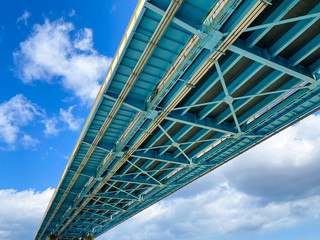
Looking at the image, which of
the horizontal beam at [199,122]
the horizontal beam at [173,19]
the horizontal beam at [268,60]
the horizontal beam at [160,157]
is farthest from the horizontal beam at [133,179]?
the horizontal beam at [173,19]

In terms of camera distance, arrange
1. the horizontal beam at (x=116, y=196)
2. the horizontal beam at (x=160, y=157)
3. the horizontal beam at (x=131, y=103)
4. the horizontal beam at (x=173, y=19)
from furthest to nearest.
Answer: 1. the horizontal beam at (x=116, y=196)
2. the horizontal beam at (x=160, y=157)
3. the horizontal beam at (x=131, y=103)
4. the horizontal beam at (x=173, y=19)

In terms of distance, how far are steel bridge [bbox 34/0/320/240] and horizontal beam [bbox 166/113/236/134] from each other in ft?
0.30

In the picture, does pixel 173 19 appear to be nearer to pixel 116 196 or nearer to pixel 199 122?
pixel 199 122

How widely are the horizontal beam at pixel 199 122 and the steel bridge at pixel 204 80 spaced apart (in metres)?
0.09

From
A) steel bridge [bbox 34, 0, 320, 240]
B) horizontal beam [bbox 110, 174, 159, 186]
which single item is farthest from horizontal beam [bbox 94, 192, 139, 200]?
steel bridge [bbox 34, 0, 320, 240]

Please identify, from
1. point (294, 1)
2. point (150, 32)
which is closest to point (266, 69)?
point (294, 1)

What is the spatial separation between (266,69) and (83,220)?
157 feet

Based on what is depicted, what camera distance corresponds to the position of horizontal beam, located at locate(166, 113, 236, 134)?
1677 centimetres

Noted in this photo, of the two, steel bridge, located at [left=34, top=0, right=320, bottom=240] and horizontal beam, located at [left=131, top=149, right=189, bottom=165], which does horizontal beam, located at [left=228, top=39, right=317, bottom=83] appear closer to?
steel bridge, located at [left=34, top=0, right=320, bottom=240]

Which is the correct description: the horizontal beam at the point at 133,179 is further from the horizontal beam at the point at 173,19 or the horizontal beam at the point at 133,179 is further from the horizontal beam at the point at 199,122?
the horizontal beam at the point at 173,19

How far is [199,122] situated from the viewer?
1780cm

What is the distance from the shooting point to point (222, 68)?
13656 millimetres

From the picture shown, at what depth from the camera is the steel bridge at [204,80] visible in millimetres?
10508

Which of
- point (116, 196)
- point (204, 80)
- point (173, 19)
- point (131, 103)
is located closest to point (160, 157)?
point (131, 103)
